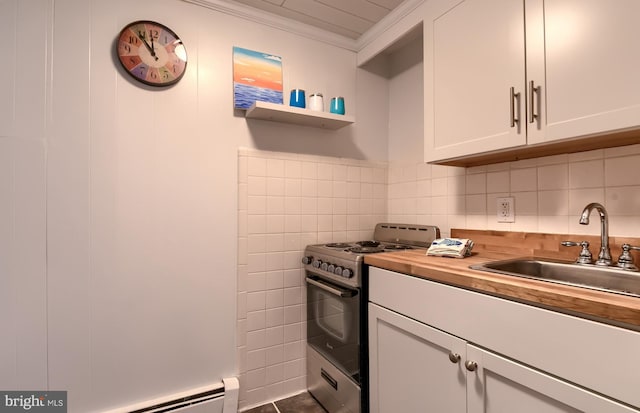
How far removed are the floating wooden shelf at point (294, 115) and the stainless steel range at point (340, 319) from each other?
0.77 m

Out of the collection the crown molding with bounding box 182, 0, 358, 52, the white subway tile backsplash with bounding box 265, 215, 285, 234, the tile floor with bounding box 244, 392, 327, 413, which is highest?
the crown molding with bounding box 182, 0, 358, 52

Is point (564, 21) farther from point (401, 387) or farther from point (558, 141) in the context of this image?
point (401, 387)

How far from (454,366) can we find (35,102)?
6.69 feet

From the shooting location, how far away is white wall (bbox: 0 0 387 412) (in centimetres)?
133

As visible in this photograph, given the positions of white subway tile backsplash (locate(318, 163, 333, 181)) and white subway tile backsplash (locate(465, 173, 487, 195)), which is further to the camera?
white subway tile backsplash (locate(318, 163, 333, 181))

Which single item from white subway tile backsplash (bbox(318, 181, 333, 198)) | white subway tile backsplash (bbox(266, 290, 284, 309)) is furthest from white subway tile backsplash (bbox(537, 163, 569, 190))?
white subway tile backsplash (bbox(266, 290, 284, 309))

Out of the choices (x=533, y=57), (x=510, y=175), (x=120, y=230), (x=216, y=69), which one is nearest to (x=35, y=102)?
(x=120, y=230)

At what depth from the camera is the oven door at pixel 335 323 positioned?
1.50m

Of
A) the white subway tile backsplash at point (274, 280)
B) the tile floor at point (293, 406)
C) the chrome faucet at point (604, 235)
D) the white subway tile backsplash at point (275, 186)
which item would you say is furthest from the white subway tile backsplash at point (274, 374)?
the chrome faucet at point (604, 235)

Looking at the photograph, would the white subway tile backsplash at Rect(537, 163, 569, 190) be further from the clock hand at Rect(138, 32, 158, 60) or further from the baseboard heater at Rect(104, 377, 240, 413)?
the clock hand at Rect(138, 32, 158, 60)

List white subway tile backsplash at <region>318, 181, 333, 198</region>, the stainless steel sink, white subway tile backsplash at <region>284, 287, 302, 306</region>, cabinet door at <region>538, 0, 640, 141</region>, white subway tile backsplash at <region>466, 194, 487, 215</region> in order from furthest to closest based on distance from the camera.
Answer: white subway tile backsplash at <region>318, 181, 333, 198</region> → white subway tile backsplash at <region>284, 287, 302, 306</region> → white subway tile backsplash at <region>466, 194, 487, 215</region> → the stainless steel sink → cabinet door at <region>538, 0, 640, 141</region>

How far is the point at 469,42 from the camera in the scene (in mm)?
1344

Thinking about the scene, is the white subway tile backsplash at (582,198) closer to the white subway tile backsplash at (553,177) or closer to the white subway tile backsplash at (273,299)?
the white subway tile backsplash at (553,177)

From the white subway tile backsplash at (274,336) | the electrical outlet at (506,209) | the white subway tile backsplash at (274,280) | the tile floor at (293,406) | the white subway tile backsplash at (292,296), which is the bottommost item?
the tile floor at (293,406)
